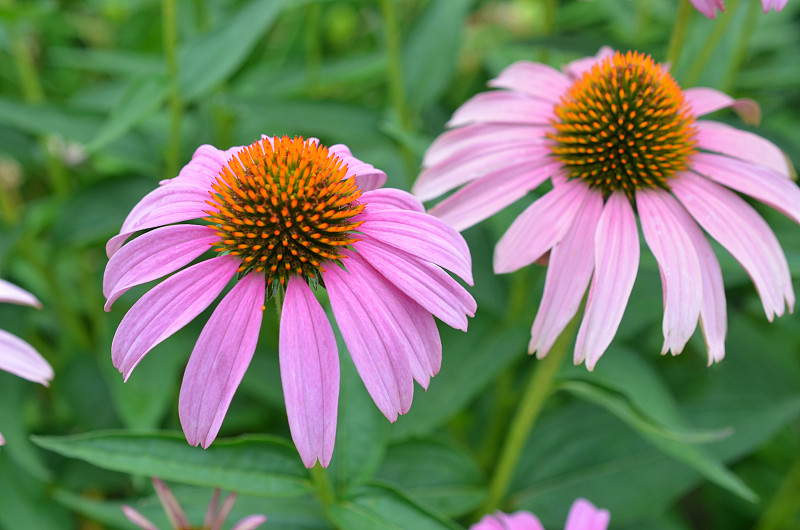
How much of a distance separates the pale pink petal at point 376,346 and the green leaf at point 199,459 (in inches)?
9.0

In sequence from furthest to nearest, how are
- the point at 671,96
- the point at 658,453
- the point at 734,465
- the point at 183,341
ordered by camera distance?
the point at 734,465 → the point at 183,341 → the point at 658,453 → the point at 671,96

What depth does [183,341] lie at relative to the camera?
154 cm

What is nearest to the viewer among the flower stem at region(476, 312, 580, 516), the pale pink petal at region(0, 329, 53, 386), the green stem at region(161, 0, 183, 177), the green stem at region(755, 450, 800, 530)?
the pale pink petal at region(0, 329, 53, 386)

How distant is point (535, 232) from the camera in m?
0.94

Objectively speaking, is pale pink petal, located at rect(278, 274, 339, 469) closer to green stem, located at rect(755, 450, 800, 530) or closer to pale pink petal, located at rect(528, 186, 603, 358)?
pale pink petal, located at rect(528, 186, 603, 358)

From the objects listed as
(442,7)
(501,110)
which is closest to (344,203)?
(501,110)

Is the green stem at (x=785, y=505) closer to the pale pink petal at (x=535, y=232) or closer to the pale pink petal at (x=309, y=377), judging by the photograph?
the pale pink petal at (x=535, y=232)

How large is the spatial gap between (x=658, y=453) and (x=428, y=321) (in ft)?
2.52

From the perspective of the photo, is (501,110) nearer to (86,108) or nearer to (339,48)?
(86,108)

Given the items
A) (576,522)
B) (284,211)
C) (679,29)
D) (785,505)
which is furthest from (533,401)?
(785,505)

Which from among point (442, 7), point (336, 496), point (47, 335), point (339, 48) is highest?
point (339, 48)

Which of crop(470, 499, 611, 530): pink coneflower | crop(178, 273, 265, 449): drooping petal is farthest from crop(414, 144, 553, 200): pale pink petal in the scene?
crop(470, 499, 611, 530): pink coneflower

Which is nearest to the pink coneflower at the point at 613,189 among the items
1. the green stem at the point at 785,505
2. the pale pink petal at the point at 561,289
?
the pale pink petal at the point at 561,289

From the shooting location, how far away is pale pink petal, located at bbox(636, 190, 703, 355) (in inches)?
33.5
